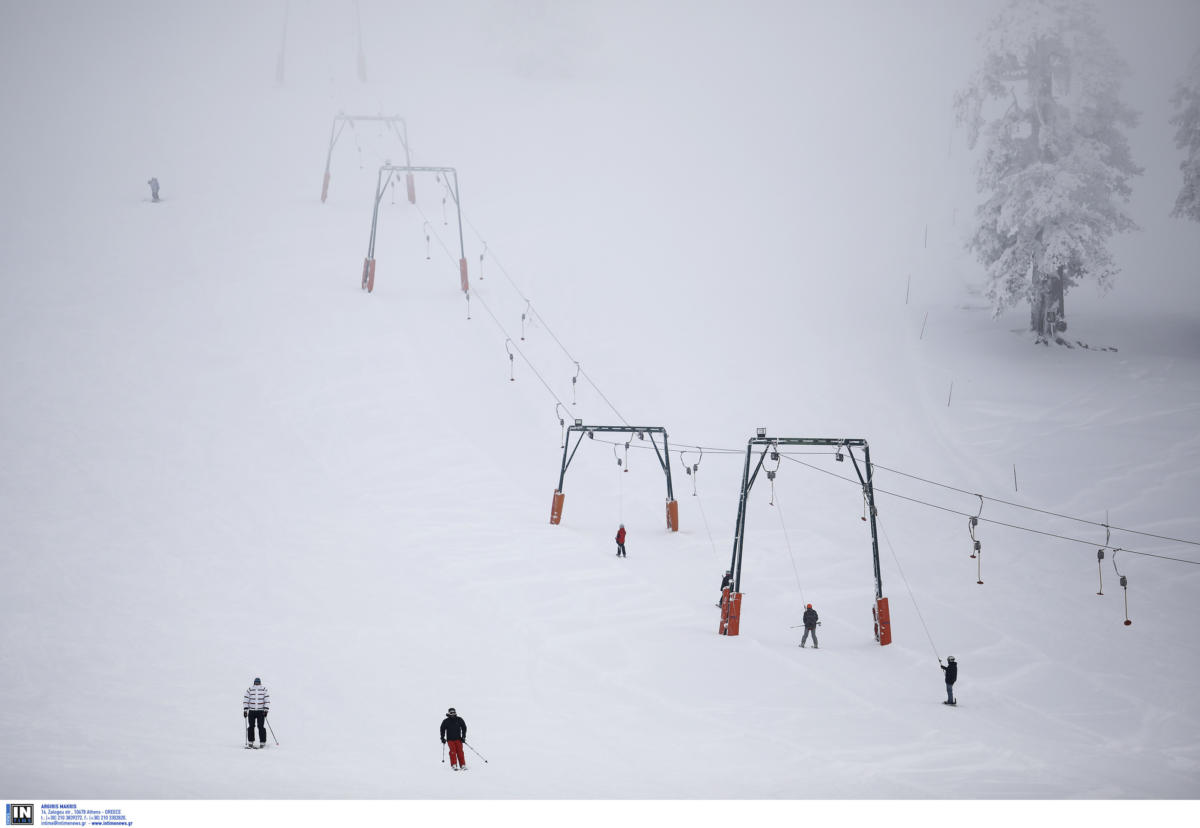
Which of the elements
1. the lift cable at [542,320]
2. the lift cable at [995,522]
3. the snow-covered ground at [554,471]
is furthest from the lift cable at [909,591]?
the lift cable at [542,320]

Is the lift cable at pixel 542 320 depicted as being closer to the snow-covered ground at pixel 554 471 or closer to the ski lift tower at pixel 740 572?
the snow-covered ground at pixel 554 471

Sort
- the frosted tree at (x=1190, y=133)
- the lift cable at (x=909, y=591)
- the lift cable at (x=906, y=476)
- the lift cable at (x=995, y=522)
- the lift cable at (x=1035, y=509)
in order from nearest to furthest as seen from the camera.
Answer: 1. the lift cable at (x=909, y=591)
2. the lift cable at (x=995, y=522)
3. the lift cable at (x=906, y=476)
4. the lift cable at (x=1035, y=509)
5. the frosted tree at (x=1190, y=133)

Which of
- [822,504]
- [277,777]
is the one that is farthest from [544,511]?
[277,777]

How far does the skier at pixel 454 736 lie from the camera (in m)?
15.5

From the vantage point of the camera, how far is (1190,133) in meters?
38.2

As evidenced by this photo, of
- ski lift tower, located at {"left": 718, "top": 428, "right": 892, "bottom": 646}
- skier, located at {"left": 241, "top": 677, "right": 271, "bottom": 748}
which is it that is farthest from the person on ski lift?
skier, located at {"left": 241, "top": 677, "right": 271, "bottom": 748}

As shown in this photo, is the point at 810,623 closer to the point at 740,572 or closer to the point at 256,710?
the point at 740,572

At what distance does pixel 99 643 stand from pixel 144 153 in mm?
43676

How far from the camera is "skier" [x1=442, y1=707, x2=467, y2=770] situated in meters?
15.5

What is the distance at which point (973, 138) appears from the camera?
40281 millimetres

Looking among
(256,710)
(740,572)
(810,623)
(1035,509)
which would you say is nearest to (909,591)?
(810,623)

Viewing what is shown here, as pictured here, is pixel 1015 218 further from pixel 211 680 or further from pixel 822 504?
pixel 211 680

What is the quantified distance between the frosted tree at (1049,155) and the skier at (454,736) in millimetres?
29318
